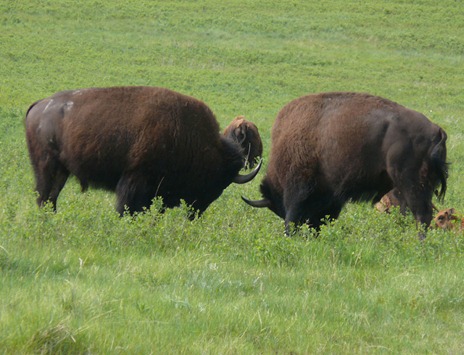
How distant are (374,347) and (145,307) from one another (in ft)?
5.05

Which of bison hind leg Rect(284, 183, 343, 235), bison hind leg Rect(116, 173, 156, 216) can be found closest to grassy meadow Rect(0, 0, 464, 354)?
bison hind leg Rect(284, 183, 343, 235)

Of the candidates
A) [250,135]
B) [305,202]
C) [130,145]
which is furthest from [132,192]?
[250,135]

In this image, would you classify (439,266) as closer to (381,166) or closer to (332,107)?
(381,166)

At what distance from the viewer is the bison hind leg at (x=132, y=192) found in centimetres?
1086

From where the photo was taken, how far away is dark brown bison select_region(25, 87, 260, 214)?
10938 millimetres

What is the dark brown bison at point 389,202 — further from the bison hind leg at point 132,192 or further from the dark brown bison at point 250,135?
the dark brown bison at point 250,135

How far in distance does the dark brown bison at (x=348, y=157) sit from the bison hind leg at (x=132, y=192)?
1737 millimetres

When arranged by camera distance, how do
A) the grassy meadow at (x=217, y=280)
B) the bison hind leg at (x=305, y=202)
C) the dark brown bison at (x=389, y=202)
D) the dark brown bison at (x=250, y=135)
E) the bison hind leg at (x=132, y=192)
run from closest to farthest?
1. the grassy meadow at (x=217, y=280)
2. the bison hind leg at (x=132, y=192)
3. the bison hind leg at (x=305, y=202)
4. the dark brown bison at (x=389, y=202)
5. the dark brown bison at (x=250, y=135)

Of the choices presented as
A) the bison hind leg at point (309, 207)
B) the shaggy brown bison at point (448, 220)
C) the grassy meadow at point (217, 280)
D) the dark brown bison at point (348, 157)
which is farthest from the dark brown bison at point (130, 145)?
the shaggy brown bison at point (448, 220)

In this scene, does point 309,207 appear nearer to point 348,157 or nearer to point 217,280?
point 348,157

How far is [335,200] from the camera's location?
11516 millimetres

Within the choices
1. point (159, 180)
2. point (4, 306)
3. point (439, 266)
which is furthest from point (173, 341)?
point (159, 180)

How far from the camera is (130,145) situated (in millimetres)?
10922

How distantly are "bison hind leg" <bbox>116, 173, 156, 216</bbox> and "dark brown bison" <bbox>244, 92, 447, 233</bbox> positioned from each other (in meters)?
1.74
